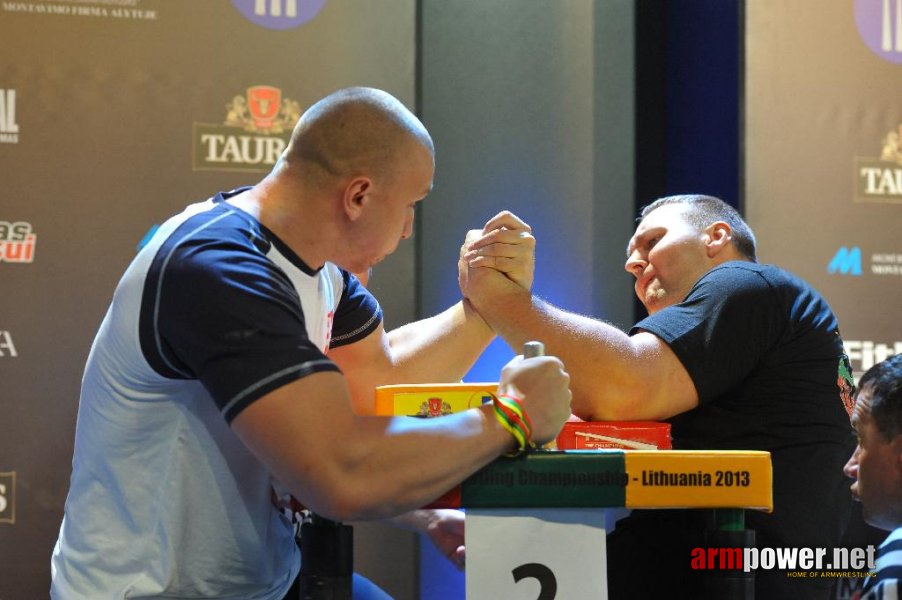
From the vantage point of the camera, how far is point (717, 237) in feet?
8.34

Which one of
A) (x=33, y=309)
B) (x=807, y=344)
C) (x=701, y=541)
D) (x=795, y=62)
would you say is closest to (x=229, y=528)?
(x=701, y=541)

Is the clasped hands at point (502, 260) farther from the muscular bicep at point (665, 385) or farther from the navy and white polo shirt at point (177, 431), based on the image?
the navy and white polo shirt at point (177, 431)

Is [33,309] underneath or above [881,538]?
above

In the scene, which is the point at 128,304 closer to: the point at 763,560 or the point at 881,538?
the point at 763,560

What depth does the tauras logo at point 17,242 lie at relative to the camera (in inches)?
118

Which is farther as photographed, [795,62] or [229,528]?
[795,62]

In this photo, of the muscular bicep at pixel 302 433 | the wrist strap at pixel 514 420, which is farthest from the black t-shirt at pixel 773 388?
the muscular bicep at pixel 302 433

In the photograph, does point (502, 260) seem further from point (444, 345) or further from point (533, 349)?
point (533, 349)

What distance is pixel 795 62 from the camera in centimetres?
354

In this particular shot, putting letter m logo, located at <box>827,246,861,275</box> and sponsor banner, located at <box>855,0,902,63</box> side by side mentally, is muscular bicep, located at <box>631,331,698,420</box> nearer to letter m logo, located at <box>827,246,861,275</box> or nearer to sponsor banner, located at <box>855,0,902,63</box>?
letter m logo, located at <box>827,246,861,275</box>

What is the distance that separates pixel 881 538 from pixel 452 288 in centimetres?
149

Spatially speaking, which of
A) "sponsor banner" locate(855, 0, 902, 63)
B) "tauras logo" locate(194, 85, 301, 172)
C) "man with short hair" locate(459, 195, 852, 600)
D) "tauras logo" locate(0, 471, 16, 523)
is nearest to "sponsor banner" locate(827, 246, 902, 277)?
"sponsor banner" locate(855, 0, 902, 63)

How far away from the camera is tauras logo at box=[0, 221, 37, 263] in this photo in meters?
3.00

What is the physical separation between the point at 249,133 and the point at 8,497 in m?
1.25
